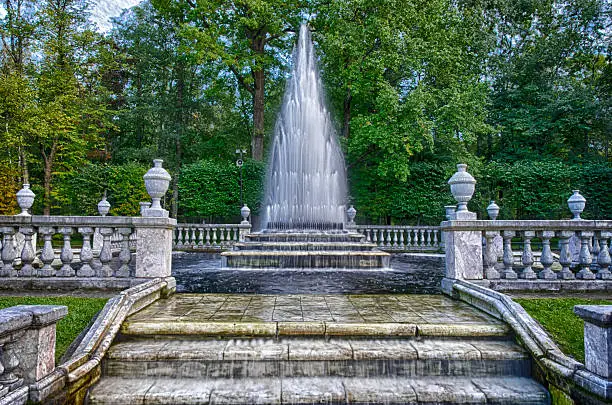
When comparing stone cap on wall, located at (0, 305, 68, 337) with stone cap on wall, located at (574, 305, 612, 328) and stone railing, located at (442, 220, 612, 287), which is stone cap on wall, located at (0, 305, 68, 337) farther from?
stone railing, located at (442, 220, 612, 287)

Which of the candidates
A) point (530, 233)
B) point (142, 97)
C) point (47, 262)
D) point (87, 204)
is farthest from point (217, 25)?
point (530, 233)

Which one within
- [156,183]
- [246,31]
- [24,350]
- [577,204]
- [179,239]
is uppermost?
[246,31]

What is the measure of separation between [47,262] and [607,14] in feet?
98.5

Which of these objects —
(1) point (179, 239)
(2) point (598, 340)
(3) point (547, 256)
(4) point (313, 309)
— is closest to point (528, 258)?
(3) point (547, 256)

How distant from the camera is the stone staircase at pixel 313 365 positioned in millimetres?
3430

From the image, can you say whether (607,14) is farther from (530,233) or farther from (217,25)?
(530,233)

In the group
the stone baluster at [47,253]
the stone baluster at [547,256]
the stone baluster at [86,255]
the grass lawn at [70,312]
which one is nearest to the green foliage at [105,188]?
the stone baluster at [47,253]

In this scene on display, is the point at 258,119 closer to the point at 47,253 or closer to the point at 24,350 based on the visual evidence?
the point at 47,253

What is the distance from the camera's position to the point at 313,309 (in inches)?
190

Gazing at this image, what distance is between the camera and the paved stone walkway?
172 inches

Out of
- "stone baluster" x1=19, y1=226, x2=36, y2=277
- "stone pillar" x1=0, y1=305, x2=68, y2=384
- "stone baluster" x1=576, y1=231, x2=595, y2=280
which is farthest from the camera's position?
"stone baluster" x1=576, y1=231, x2=595, y2=280

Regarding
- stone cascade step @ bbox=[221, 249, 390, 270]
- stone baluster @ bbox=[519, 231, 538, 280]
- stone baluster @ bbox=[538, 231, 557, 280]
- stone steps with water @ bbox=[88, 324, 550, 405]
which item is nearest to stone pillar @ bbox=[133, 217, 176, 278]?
stone steps with water @ bbox=[88, 324, 550, 405]

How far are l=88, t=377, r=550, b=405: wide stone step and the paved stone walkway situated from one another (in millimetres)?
741

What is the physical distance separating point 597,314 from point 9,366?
4667 mm
